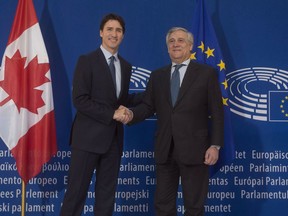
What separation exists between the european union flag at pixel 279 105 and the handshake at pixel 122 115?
5.12 ft

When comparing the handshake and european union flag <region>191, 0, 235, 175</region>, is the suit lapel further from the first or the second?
european union flag <region>191, 0, 235, 175</region>

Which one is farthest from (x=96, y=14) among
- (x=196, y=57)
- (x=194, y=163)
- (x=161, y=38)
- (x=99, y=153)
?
(x=194, y=163)

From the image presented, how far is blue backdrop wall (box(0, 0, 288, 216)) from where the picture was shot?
3869 mm

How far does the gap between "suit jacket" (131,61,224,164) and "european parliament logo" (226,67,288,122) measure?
1.01 meters

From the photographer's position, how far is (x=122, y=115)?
2924 millimetres

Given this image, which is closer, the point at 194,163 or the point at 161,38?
the point at 194,163

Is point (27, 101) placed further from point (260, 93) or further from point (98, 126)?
point (260, 93)

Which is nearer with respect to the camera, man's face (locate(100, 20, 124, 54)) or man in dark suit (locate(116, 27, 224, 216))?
man in dark suit (locate(116, 27, 224, 216))

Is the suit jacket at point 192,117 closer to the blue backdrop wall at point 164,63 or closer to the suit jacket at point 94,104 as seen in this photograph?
the suit jacket at point 94,104

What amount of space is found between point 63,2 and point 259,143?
89.6 inches

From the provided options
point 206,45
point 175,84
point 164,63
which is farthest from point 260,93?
point 175,84

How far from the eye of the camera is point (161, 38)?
3.90 metres

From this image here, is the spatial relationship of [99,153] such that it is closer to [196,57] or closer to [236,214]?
[196,57]

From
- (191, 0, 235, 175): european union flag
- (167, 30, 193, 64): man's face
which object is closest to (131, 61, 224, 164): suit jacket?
(167, 30, 193, 64): man's face
